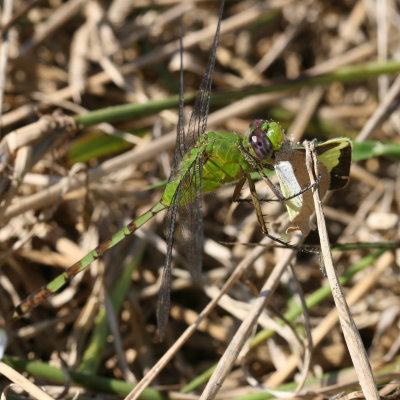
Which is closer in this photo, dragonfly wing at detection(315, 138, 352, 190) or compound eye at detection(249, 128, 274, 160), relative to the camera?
dragonfly wing at detection(315, 138, 352, 190)

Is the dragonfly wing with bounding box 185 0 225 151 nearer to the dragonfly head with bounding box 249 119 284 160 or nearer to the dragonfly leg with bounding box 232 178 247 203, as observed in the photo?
the dragonfly leg with bounding box 232 178 247 203

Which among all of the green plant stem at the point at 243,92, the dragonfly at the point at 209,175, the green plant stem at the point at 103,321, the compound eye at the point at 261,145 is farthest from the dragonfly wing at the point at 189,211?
the green plant stem at the point at 243,92

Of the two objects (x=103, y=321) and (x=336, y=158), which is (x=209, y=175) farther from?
(x=103, y=321)

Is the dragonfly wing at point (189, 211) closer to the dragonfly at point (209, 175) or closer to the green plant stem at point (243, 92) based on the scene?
the dragonfly at point (209, 175)

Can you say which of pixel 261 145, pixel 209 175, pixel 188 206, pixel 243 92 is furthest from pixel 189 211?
pixel 243 92

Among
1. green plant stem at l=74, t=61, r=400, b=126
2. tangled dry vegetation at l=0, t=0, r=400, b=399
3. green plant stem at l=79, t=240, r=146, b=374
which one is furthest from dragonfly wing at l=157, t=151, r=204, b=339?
green plant stem at l=74, t=61, r=400, b=126

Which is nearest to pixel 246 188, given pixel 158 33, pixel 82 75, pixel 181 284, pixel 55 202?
pixel 181 284
